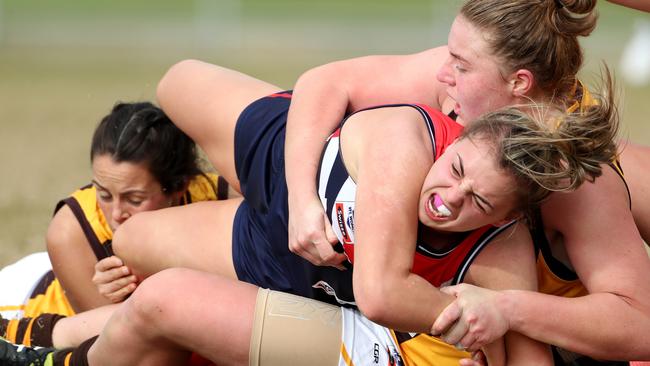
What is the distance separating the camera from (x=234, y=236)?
123 inches

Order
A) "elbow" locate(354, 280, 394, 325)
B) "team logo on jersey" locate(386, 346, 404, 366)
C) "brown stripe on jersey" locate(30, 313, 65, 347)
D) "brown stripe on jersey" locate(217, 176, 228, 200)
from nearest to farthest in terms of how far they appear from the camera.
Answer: "elbow" locate(354, 280, 394, 325) → "team logo on jersey" locate(386, 346, 404, 366) → "brown stripe on jersey" locate(30, 313, 65, 347) → "brown stripe on jersey" locate(217, 176, 228, 200)

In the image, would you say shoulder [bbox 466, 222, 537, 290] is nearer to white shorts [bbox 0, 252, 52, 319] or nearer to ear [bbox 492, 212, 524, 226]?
ear [bbox 492, 212, 524, 226]

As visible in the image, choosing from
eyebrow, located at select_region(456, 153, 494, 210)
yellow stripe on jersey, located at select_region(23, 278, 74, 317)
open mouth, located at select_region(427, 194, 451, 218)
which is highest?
eyebrow, located at select_region(456, 153, 494, 210)

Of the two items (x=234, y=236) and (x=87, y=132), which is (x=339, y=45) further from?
(x=234, y=236)

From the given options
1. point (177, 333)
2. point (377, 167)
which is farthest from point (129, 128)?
point (377, 167)

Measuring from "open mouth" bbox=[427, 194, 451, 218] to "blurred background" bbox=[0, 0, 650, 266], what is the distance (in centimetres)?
277

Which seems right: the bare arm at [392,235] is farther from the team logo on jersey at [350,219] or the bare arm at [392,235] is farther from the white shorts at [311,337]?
the white shorts at [311,337]

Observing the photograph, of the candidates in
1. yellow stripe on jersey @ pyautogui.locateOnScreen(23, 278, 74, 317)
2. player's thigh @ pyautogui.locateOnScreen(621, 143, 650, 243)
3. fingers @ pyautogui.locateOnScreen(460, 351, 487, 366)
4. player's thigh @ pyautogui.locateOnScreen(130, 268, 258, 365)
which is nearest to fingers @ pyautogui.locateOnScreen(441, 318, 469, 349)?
fingers @ pyautogui.locateOnScreen(460, 351, 487, 366)

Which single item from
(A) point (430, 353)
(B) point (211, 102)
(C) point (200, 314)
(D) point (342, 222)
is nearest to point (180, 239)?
(B) point (211, 102)

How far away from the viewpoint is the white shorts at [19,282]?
3.76 metres

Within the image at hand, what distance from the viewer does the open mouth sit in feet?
7.57

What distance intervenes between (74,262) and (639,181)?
1.95 m

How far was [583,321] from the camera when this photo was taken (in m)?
2.39

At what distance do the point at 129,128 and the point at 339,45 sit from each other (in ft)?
23.2
